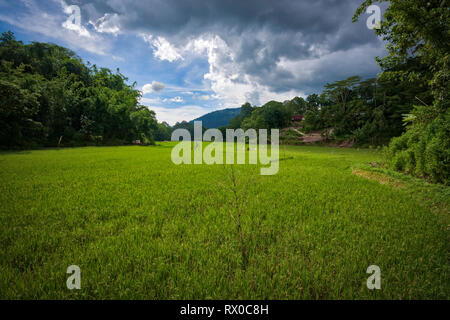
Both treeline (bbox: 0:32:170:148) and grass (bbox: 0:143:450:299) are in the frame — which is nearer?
→ grass (bbox: 0:143:450:299)

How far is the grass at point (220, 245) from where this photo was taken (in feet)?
5.70

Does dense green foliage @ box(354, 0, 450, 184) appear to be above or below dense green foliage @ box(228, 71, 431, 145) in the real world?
below

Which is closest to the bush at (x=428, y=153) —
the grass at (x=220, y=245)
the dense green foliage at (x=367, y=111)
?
the grass at (x=220, y=245)

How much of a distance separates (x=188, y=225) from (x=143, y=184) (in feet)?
12.6

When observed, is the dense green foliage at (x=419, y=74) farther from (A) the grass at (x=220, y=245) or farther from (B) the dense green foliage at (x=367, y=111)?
(B) the dense green foliage at (x=367, y=111)

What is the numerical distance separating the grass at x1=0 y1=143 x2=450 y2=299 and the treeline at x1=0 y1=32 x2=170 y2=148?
24.1m

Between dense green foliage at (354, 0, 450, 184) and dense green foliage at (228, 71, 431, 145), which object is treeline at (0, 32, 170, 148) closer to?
dense green foliage at (354, 0, 450, 184)

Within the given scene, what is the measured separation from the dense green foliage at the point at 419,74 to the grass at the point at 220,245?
2.12 metres

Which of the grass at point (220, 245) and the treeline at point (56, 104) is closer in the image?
the grass at point (220, 245)

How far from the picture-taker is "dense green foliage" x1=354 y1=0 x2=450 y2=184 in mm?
5672

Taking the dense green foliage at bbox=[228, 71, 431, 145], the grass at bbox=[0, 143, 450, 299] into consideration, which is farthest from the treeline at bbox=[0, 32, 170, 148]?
the dense green foliage at bbox=[228, 71, 431, 145]
